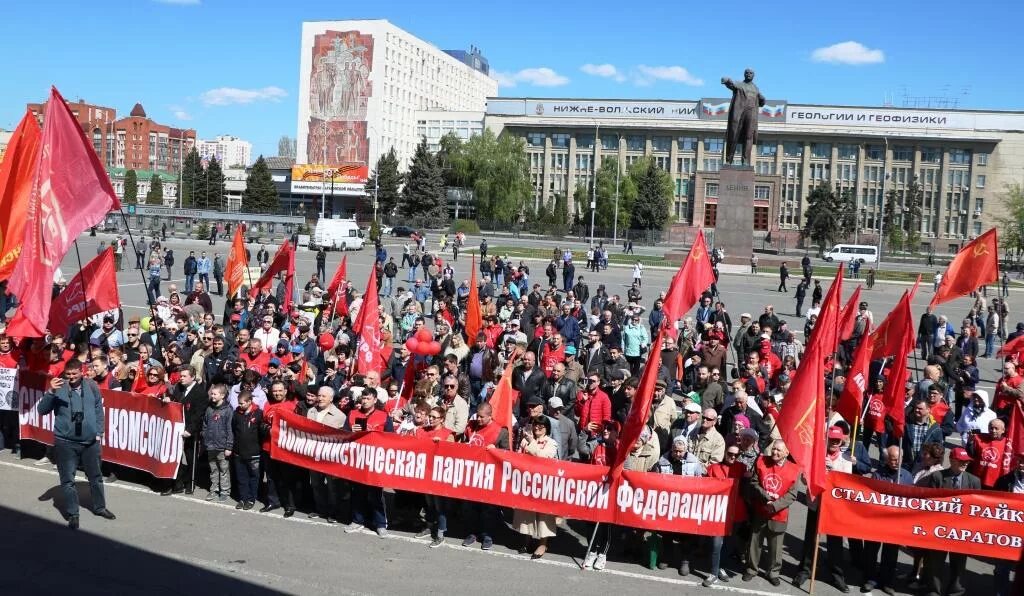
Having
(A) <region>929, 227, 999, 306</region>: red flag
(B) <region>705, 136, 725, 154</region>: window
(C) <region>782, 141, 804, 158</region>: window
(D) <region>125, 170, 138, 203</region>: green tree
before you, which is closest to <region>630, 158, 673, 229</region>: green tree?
(B) <region>705, 136, 725, 154</region>: window

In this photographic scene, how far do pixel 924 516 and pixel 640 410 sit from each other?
2.63m

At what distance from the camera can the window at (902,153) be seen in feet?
331

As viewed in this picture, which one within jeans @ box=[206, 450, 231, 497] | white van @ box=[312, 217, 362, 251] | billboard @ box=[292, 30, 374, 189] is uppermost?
billboard @ box=[292, 30, 374, 189]

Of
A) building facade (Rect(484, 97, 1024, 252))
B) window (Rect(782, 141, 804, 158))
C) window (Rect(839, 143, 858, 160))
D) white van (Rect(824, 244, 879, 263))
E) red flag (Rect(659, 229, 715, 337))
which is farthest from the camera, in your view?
window (Rect(782, 141, 804, 158))

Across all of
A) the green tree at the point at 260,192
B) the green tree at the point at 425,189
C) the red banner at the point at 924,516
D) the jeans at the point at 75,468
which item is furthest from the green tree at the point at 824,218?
the jeans at the point at 75,468

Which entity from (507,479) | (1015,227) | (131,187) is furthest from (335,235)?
(131,187)

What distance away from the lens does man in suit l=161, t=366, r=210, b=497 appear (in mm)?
10188

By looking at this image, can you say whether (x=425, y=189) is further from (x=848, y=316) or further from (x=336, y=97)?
(x=848, y=316)

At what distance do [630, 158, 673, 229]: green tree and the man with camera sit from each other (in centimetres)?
8573

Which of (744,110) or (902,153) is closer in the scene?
(744,110)

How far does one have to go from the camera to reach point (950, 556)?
834 cm

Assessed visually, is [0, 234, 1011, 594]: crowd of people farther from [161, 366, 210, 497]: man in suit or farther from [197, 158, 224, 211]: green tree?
[197, 158, 224, 211]: green tree

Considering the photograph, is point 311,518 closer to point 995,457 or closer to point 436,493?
point 436,493

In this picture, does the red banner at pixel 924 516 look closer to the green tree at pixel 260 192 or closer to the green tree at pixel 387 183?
the green tree at pixel 387 183
